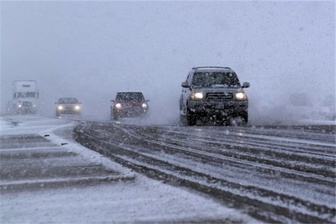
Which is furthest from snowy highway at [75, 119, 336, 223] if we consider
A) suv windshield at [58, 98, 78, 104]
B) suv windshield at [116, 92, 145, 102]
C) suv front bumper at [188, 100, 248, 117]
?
suv windshield at [58, 98, 78, 104]

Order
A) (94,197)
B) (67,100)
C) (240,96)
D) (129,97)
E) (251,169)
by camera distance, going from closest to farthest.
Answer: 1. (94,197)
2. (251,169)
3. (240,96)
4. (129,97)
5. (67,100)

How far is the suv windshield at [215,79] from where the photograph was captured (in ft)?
52.8

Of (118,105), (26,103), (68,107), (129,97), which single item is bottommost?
(68,107)

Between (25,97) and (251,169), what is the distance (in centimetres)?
4576

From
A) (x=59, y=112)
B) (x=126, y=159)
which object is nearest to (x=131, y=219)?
(x=126, y=159)

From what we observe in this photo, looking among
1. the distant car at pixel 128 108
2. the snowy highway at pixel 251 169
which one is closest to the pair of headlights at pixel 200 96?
the snowy highway at pixel 251 169

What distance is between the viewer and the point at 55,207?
3912mm

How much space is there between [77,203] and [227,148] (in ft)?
14.9

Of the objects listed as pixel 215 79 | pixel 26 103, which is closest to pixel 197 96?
pixel 215 79

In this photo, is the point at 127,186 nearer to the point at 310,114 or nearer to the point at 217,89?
the point at 217,89

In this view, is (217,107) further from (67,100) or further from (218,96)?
(67,100)

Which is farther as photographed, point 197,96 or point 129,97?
point 129,97

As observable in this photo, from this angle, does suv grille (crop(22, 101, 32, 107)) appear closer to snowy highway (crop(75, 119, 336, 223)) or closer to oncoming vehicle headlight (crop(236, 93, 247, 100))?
oncoming vehicle headlight (crop(236, 93, 247, 100))

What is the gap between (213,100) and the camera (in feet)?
50.7
